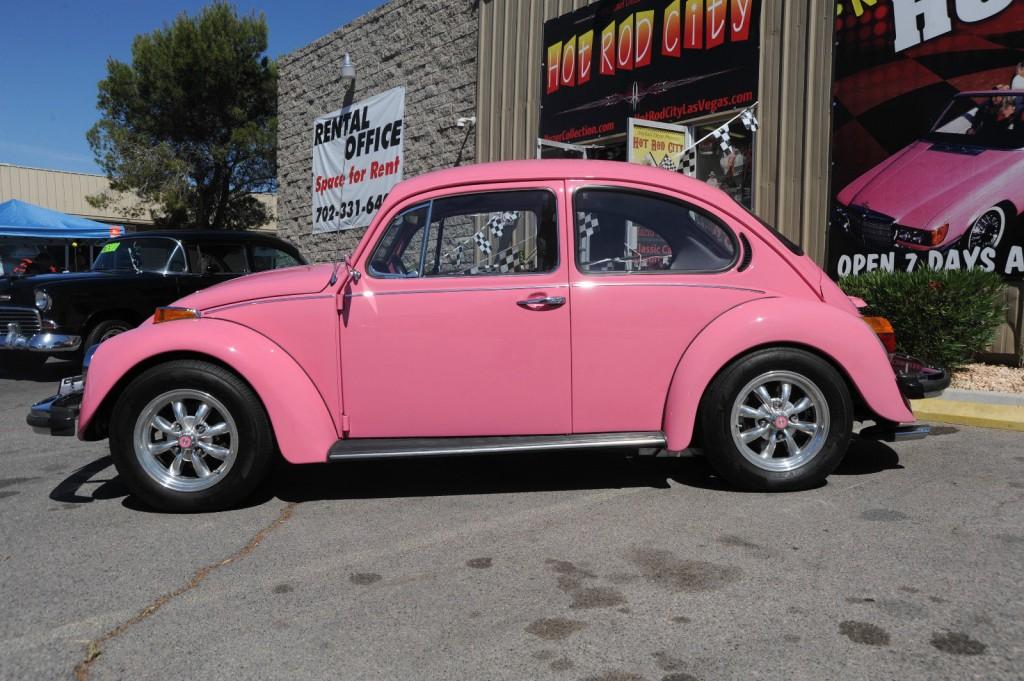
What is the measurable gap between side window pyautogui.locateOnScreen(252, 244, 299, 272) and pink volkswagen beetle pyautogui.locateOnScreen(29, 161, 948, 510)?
545 cm

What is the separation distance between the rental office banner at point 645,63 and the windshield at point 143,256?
6.16 meters

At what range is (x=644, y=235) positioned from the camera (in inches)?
163

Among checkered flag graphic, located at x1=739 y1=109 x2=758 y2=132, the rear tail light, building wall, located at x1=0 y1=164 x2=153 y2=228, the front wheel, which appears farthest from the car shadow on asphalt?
building wall, located at x1=0 y1=164 x2=153 y2=228

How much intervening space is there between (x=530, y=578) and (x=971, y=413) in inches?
172

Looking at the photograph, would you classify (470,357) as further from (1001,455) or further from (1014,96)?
(1014,96)

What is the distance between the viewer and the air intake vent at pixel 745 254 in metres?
4.06

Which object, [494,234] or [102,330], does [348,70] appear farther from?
[494,234]

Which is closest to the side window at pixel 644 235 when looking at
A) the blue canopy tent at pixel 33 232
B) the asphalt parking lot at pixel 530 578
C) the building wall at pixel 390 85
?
the asphalt parking lot at pixel 530 578

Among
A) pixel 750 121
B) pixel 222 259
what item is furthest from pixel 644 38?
pixel 222 259

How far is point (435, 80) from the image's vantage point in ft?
47.7

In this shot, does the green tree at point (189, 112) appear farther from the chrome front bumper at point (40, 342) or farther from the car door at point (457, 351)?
the car door at point (457, 351)

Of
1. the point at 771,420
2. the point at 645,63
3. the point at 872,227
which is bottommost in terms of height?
the point at 771,420

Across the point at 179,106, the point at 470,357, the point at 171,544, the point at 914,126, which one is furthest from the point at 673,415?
the point at 179,106

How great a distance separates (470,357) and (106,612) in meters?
1.90
